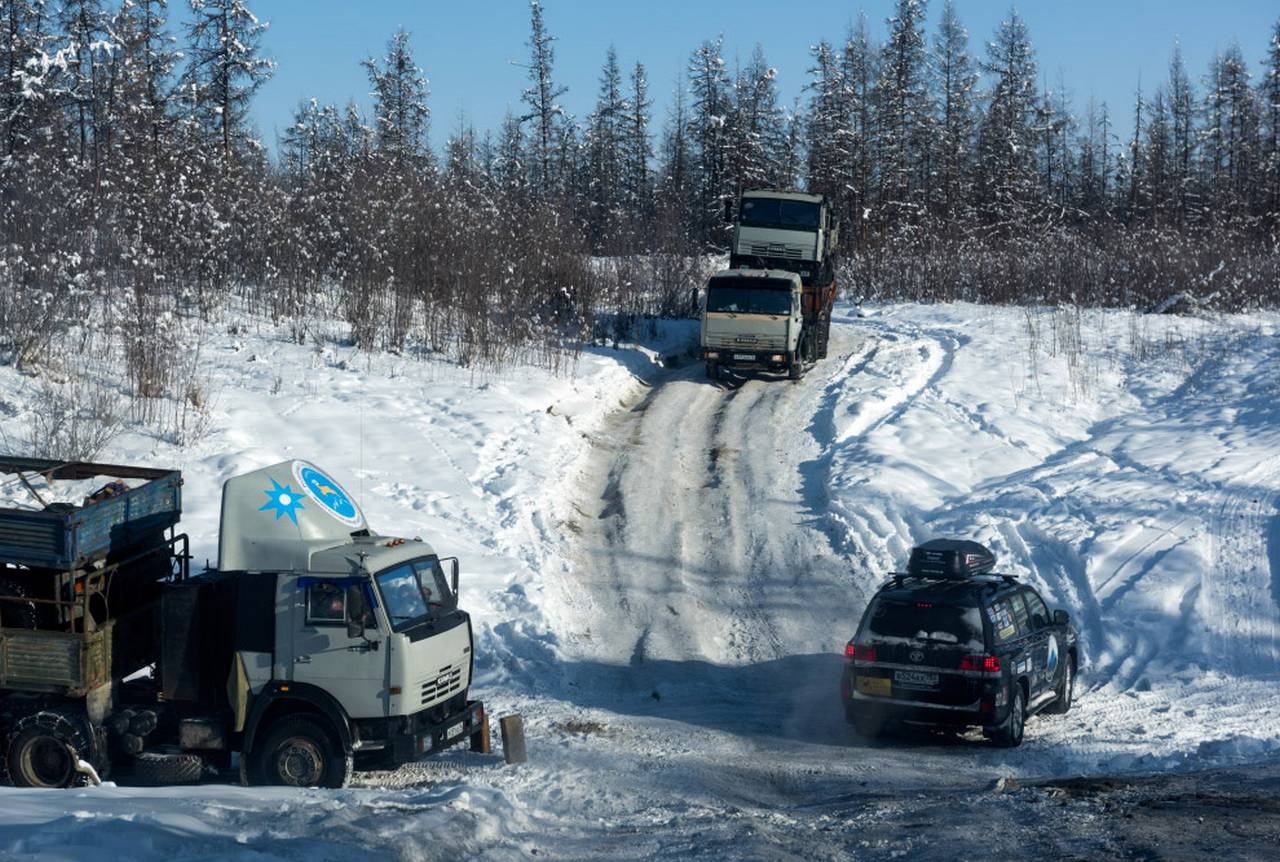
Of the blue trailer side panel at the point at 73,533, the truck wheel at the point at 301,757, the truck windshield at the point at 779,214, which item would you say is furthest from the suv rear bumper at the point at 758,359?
the truck wheel at the point at 301,757

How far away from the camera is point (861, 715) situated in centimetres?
1163

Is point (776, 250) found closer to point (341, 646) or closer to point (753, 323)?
point (753, 323)

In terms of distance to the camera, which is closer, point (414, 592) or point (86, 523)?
point (86, 523)

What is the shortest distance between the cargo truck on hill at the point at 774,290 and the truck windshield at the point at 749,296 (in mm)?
23

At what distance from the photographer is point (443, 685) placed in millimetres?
10625

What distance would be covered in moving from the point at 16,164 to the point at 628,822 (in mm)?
20906

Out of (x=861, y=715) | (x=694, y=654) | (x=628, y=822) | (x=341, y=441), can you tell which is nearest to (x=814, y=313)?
(x=341, y=441)

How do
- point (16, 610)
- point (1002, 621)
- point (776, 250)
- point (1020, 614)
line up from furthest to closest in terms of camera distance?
point (776, 250), point (1020, 614), point (1002, 621), point (16, 610)

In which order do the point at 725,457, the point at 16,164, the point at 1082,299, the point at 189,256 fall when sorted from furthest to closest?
the point at 1082,299, the point at 189,256, the point at 16,164, the point at 725,457

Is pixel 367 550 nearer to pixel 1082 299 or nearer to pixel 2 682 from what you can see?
pixel 2 682

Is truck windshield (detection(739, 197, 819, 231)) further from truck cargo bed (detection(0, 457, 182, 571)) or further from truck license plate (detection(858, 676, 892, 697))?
truck cargo bed (detection(0, 457, 182, 571))

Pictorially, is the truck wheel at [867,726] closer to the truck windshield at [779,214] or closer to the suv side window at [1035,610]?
the suv side window at [1035,610]

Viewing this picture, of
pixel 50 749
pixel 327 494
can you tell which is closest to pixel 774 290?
pixel 327 494

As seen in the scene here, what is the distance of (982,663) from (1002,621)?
2.23 ft
